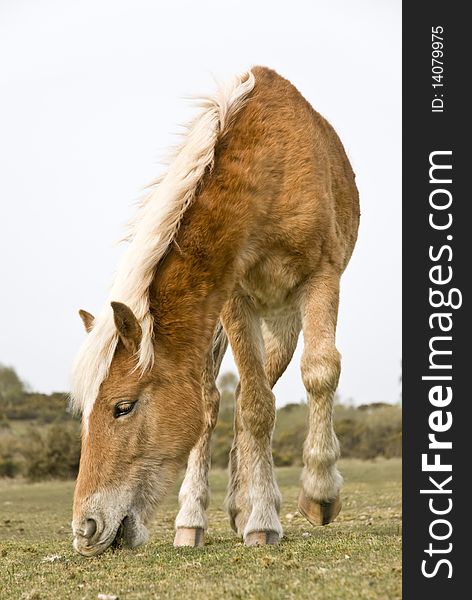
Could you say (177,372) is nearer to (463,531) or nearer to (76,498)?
(76,498)

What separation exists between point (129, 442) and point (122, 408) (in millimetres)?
237

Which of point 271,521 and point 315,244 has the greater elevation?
point 315,244

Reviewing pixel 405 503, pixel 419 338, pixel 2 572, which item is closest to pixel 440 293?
pixel 419 338

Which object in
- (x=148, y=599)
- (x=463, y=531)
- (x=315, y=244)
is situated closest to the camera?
(x=148, y=599)

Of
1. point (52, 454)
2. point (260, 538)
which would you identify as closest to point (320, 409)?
point (260, 538)

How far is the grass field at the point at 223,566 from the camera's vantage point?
15.0 ft

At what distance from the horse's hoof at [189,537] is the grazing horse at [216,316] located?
12 millimetres

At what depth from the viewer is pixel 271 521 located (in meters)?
6.91

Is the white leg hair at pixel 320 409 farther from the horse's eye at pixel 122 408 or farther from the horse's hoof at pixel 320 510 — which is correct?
the horse's eye at pixel 122 408

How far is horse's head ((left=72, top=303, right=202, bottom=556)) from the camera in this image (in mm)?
5477

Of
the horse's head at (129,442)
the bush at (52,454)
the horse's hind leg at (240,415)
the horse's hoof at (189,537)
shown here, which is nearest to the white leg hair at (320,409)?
the horse's head at (129,442)

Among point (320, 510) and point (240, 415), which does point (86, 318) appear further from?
point (320, 510)

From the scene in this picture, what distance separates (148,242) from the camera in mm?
5883

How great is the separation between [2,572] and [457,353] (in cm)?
367
